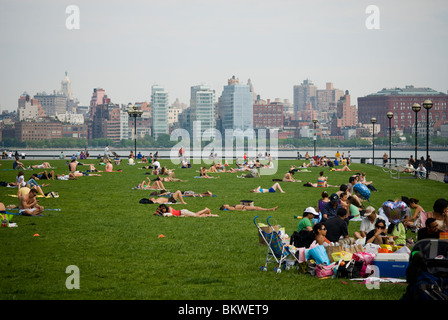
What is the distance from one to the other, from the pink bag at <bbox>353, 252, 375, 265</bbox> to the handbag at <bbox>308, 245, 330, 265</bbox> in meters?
0.55

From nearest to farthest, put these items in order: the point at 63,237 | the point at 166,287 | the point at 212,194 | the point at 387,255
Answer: the point at 166,287 < the point at 387,255 < the point at 63,237 < the point at 212,194

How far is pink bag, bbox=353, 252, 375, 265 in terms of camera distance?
12117mm

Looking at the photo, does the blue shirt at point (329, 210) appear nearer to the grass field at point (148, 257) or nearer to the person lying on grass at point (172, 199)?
the grass field at point (148, 257)

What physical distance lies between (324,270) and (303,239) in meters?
1.57

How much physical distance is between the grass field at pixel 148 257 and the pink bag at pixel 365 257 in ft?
2.74

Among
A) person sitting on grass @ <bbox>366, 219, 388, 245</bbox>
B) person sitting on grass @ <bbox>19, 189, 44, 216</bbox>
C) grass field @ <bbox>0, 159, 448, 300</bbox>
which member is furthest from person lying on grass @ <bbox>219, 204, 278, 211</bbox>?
person sitting on grass @ <bbox>366, 219, 388, 245</bbox>

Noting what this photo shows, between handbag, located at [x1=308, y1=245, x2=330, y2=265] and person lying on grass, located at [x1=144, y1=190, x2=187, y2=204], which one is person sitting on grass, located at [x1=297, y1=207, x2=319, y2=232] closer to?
handbag, located at [x1=308, y1=245, x2=330, y2=265]

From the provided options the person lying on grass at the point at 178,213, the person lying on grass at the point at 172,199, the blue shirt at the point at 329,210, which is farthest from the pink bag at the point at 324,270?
the person lying on grass at the point at 172,199

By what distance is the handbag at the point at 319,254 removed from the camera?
40.6ft
